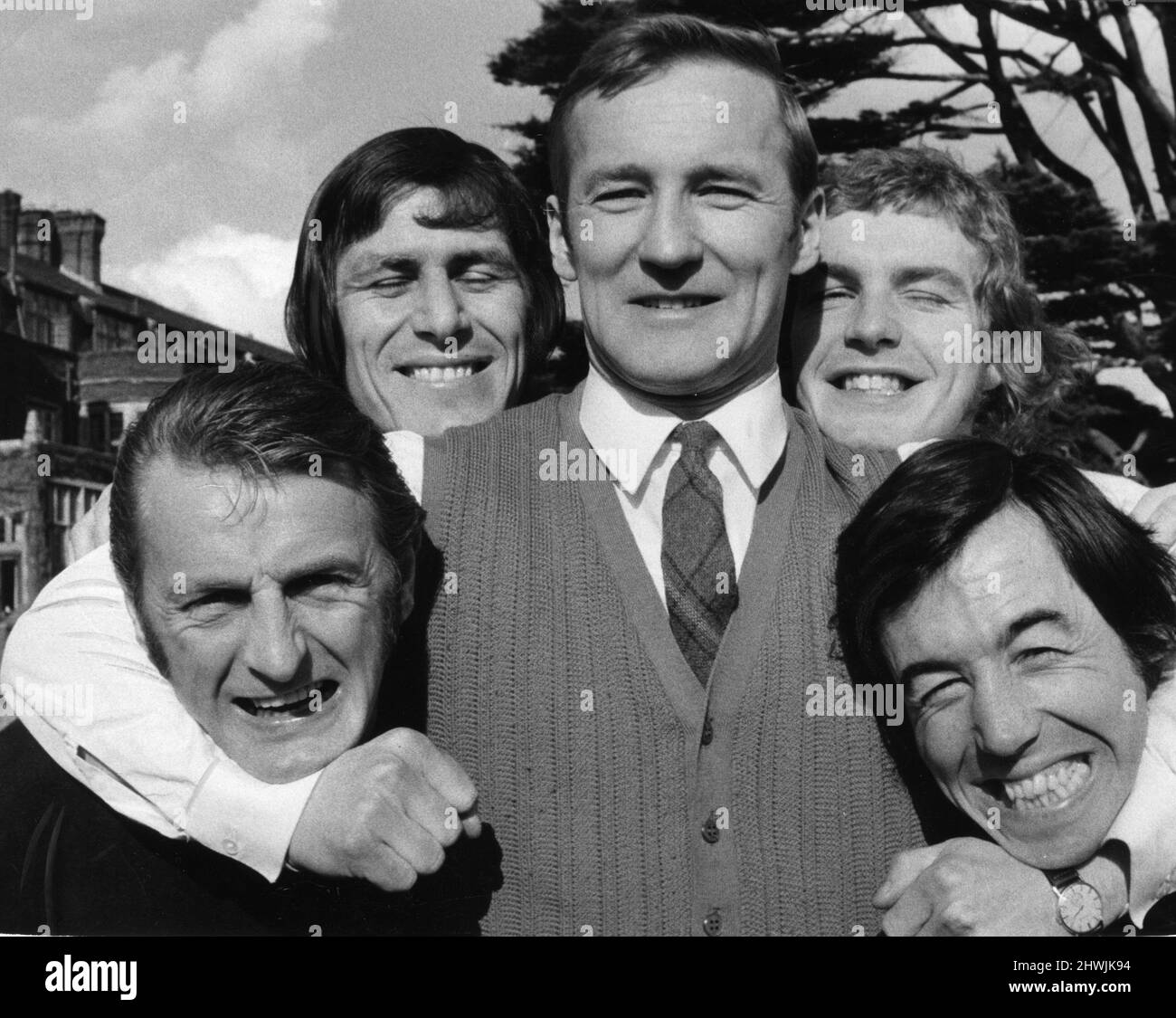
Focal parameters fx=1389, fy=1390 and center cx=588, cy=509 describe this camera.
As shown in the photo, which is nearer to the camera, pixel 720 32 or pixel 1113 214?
pixel 720 32

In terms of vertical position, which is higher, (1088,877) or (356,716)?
(356,716)

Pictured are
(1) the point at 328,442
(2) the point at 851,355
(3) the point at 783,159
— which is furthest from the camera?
(2) the point at 851,355

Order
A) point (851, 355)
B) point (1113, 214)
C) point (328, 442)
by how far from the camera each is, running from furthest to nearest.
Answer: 1. point (1113, 214)
2. point (851, 355)
3. point (328, 442)

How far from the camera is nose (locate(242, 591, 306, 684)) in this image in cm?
194

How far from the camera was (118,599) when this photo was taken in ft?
6.92

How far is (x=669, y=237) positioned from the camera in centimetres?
206

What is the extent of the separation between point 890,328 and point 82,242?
1.46 meters

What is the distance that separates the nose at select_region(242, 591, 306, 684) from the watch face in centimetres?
119

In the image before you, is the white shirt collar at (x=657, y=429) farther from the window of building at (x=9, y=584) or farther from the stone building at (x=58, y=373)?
the window of building at (x=9, y=584)

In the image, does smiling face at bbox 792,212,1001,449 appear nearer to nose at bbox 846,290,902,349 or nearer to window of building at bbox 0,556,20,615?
nose at bbox 846,290,902,349

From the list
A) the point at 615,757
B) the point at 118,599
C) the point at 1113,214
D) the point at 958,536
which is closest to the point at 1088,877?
the point at 958,536
